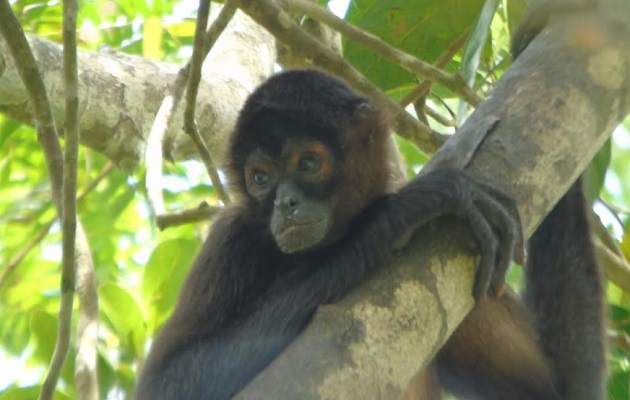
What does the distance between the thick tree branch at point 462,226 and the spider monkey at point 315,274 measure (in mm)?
538

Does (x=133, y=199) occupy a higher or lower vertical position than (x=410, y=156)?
lower

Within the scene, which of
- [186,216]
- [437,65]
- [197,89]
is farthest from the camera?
[437,65]

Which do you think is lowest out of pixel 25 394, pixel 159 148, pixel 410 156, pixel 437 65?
pixel 25 394

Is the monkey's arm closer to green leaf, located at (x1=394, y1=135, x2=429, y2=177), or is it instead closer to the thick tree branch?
the thick tree branch

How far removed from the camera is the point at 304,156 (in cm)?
412

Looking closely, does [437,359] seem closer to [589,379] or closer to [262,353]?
[589,379]

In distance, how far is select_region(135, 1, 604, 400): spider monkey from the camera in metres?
3.66

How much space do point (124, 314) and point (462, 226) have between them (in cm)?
229

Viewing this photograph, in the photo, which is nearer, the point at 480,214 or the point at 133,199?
the point at 480,214

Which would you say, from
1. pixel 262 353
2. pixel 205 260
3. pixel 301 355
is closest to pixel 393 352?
pixel 301 355

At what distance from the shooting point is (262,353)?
3.53 m

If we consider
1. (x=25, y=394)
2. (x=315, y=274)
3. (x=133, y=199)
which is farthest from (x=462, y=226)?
(x=133, y=199)

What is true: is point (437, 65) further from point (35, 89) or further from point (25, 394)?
point (25, 394)

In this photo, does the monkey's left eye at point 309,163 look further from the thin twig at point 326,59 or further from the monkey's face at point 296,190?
the thin twig at point 326,59
